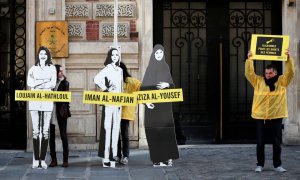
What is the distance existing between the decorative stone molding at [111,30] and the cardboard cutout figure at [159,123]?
9.60 feet

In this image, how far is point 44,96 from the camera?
1079cm

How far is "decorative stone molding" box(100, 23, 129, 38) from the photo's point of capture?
13.8 m

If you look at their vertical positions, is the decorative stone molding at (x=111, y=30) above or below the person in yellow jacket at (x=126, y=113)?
above

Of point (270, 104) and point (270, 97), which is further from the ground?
→ point (270, 97)

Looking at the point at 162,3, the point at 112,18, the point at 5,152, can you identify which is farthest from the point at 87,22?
the point at 5,152

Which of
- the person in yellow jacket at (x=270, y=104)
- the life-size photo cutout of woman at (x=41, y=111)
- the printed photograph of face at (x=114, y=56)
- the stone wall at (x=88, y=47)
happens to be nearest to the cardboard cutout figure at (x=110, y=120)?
the printed photograph of face at (x=114, y=56)

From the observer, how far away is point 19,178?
984cm

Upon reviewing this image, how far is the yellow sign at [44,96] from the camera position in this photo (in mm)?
10797

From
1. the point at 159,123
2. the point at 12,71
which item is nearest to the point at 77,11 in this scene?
the point at 12,71

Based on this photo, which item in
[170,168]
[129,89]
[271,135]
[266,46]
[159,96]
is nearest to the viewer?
[271,135]

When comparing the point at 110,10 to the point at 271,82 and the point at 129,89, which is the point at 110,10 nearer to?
the point at 129,89

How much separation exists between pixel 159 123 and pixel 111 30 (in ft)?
11.6

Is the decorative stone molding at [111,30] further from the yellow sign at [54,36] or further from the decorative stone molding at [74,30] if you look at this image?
→ the yellow sign at [54,36]

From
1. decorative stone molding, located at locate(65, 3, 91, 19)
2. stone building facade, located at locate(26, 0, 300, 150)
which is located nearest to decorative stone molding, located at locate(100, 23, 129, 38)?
stone building facade, located at locate(26, 0, 300, 150)
